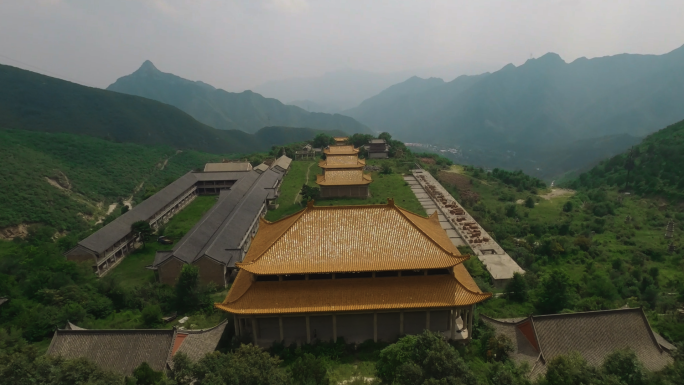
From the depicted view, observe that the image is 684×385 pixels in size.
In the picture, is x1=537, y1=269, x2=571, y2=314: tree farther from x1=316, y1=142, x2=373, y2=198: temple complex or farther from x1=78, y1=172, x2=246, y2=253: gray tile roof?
x1=78, y1=172, x2=246, y2=253: gray tile roof

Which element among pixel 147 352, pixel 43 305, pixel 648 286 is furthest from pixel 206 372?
pixel 648 286

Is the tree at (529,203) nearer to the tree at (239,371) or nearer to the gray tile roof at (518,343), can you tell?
the gray tile roof at (518,343)

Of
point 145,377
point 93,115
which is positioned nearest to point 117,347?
point 145,377

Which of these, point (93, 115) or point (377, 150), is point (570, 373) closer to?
point (377, 150)

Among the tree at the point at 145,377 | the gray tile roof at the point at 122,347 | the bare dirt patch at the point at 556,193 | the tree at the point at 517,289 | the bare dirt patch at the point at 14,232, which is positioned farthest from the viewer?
the bare dirt patch at the point at 556,193

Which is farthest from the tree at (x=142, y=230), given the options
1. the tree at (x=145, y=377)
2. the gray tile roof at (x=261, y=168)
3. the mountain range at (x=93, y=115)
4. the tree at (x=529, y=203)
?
the mountain range at (x=93, y=115)

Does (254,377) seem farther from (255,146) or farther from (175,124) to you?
(255,146)
